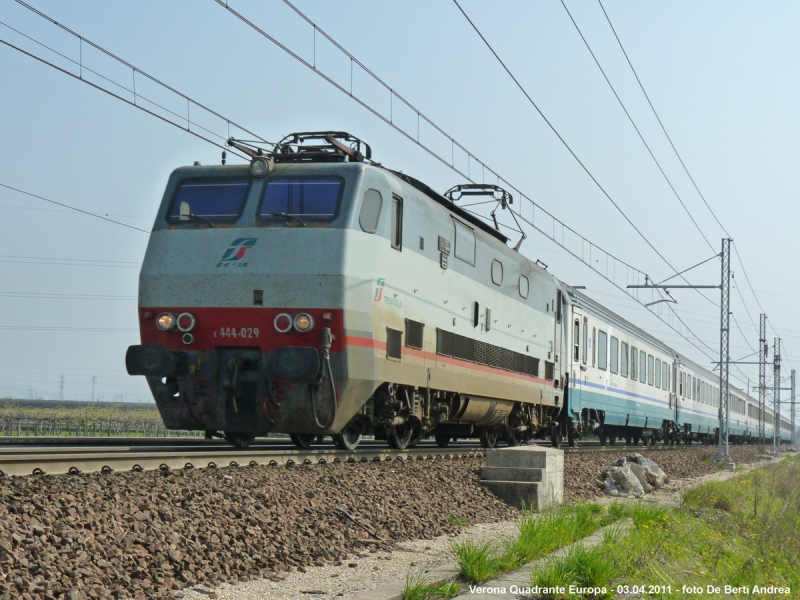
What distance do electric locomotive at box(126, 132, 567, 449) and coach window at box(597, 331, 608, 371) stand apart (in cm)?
1339

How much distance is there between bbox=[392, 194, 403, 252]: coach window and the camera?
12958mm

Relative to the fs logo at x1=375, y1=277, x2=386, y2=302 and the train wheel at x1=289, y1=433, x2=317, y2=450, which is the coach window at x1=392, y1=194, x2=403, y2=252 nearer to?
the fs logo at x1=375, y1=277, x2=386, y2=302

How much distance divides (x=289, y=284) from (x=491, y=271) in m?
6.05

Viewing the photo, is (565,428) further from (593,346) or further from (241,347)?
(241,347)

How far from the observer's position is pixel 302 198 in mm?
12398

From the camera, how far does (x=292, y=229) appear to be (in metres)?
12.1

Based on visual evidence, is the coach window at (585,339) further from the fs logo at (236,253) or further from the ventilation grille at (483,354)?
the fs logo at (236,253)

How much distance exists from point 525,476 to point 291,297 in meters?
3.83

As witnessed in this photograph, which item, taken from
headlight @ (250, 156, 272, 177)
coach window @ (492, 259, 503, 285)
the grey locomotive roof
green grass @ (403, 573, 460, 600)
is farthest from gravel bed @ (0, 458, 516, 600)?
the grey locomotive roof

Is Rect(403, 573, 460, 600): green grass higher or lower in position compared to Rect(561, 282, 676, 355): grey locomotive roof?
lower

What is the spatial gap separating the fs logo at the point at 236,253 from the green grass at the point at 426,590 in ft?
21.0

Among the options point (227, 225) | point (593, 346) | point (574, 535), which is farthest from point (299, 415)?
point (593, 346)

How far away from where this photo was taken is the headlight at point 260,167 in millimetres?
12633

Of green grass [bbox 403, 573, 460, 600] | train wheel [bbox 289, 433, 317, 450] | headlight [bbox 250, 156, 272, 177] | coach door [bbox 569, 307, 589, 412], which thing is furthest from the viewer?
coach door [bbox 569, 307, 589, 412]
